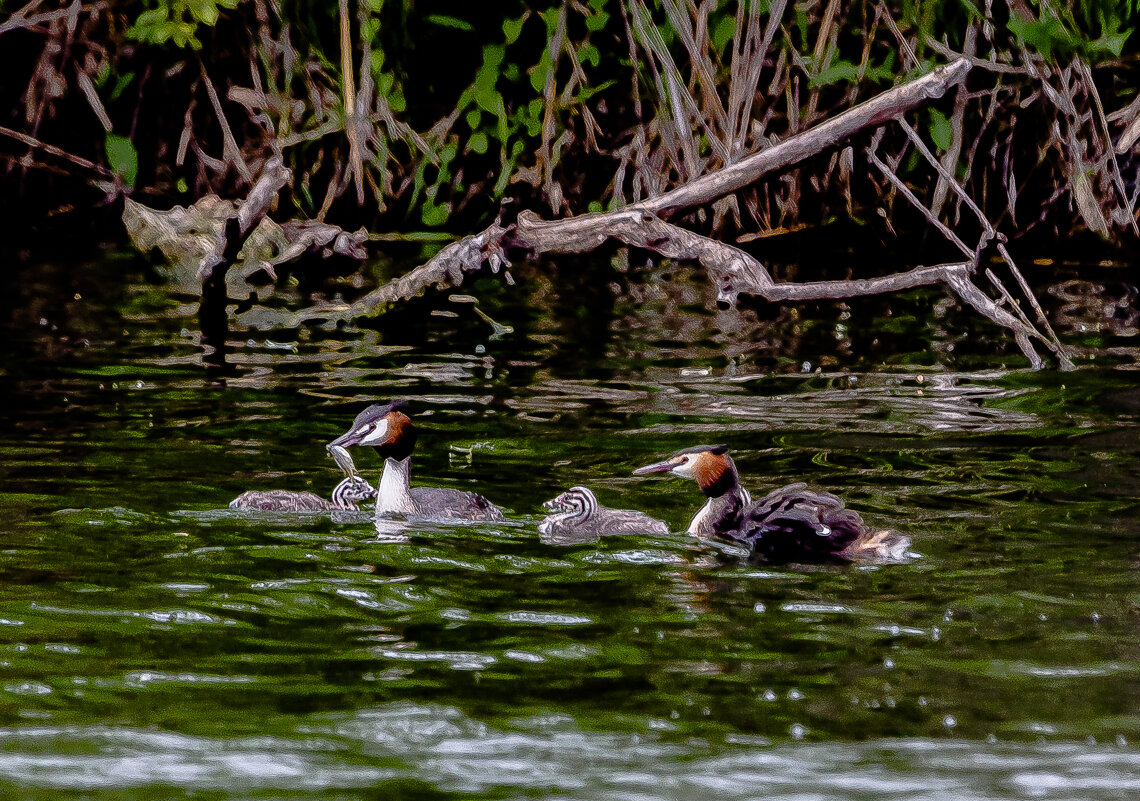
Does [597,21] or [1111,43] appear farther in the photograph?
[597,21]

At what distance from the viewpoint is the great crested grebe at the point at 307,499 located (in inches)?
280

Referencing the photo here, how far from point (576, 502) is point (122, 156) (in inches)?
415

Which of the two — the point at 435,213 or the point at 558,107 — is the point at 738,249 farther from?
the point at 435,213

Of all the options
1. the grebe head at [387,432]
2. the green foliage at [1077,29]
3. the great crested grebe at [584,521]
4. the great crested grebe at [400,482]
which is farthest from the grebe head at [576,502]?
the green foliage at [1077,29]

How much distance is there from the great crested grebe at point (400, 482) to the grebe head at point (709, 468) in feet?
2.56

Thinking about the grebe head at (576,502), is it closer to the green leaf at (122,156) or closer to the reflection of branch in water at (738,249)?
the reflection of branch in water at (738,249)

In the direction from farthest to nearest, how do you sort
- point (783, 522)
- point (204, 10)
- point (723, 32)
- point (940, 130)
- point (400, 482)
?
point (204, 10)
point (940, 130)
point (723, 32)
point (400, 482)
point (783, 522)

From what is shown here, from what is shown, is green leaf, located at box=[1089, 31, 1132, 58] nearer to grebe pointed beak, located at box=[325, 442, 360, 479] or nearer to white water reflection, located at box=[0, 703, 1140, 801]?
grebe pointed beak, located at box=[325, 442, 360, 479]

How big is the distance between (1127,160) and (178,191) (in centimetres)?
846

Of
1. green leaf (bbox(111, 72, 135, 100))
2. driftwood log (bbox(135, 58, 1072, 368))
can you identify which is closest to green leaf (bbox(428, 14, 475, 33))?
green leaf (bbox(111, 72, 135, 100))

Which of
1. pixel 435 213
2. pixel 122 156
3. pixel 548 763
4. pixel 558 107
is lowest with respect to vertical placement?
pixel 548 763

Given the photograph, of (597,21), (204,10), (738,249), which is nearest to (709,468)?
(738,249)

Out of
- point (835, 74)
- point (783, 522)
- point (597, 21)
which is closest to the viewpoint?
point (783, 522)

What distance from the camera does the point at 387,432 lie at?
299 inches
